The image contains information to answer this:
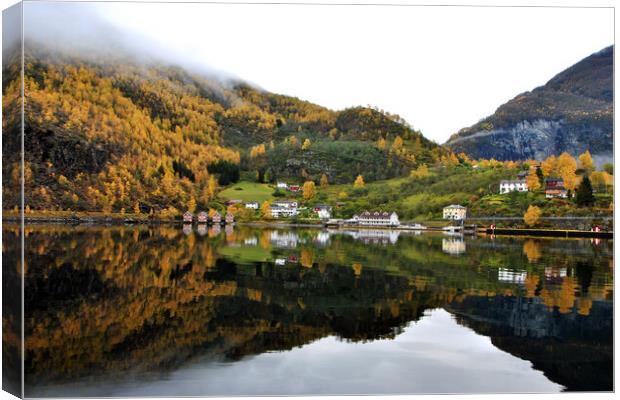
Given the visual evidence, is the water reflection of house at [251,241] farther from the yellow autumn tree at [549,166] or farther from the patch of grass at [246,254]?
the yellow autumn tree at [549,166]

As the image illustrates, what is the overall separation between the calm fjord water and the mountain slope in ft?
9.22

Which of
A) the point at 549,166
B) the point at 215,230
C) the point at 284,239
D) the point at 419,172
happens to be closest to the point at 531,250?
the point at 549,166

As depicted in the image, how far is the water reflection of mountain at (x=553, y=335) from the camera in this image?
705 centimetres

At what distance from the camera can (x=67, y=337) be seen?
24.8 ft

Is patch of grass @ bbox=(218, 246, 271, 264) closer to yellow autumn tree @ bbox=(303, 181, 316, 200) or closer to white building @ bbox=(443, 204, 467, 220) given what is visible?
yellow autumn tree @ bbox=(303, 181, 316, 200)

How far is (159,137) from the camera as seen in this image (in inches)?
691

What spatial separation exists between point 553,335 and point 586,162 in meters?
6.97

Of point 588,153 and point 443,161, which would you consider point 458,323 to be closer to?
point 588,153

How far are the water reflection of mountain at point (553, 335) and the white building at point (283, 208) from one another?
1142cm

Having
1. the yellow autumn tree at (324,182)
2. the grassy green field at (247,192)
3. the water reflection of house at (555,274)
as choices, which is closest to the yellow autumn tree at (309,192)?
the yellow autumn tree at (324,182)

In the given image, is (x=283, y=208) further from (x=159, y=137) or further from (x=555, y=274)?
(x=555, y=274)

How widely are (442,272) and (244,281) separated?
15.7ft

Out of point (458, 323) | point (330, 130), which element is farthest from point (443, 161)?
point (458, 323)

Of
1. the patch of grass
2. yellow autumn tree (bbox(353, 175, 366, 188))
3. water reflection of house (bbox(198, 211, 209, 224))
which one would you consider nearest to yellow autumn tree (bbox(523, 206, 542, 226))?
yellow autumn tree (bbox(353, 175, 366, 188))
